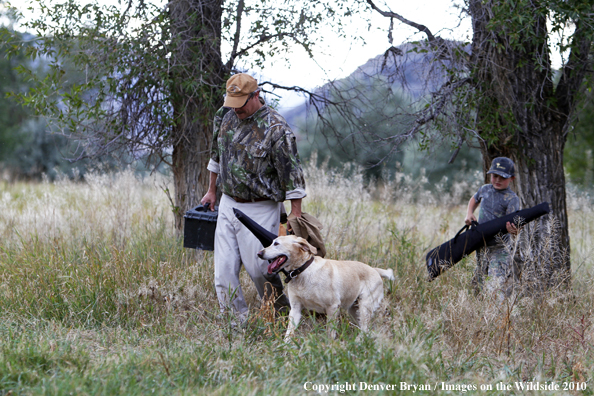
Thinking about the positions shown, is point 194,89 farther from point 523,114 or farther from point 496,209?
point 523,114

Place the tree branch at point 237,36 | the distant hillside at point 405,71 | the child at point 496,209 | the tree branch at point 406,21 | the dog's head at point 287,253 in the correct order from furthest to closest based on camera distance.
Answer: the tree branch at point 237,36
the tree branch at point 406,21
the distant hillside at point 405,71
the child at point 496,209
the dog's head at point 287,253

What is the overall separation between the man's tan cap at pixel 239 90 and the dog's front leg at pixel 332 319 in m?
1.86

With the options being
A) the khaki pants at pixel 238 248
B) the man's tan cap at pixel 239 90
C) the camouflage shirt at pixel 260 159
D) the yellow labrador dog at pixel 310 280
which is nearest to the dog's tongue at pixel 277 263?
the yellow labrador dog at pixel 310 280

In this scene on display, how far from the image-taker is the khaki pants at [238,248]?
457cm

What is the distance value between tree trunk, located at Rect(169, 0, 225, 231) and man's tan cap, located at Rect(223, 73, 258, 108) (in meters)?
1.13

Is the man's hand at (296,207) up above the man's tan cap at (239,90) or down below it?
below

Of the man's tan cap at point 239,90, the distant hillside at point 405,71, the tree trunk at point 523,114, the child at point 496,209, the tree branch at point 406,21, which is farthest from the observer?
the tree branch at point 406,21

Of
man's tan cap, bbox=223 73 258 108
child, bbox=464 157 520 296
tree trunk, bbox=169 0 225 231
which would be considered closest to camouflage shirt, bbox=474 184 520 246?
child, bbox=464 157 520 296

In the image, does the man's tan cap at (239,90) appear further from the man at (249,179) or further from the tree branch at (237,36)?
the tree branch at (237,36)

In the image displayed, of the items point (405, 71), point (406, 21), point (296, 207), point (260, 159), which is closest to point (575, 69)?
point (405, 71)

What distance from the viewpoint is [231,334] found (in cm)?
380

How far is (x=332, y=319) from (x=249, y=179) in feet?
4.70

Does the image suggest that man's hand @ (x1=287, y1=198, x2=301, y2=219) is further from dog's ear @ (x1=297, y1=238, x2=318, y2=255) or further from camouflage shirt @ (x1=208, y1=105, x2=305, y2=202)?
dog's ear @ (x1=297, y1=238, x2=318, y2=255)

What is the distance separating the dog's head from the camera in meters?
4.05
